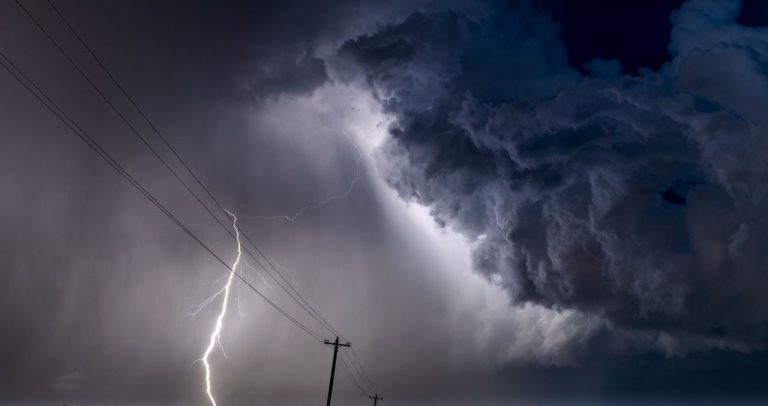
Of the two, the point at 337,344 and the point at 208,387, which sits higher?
the point at 337,344

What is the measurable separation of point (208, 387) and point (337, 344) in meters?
11.3

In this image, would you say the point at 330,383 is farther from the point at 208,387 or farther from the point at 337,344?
the point at 208,387

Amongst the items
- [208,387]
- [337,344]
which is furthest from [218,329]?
[337,344]

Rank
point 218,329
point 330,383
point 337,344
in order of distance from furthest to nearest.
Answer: point 337,344 < point 218,329 < point 330,383

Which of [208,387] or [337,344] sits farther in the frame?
[337,344]

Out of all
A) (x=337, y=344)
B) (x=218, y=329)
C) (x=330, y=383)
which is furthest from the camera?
(x=337, y=344)

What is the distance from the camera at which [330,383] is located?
98.0 ft

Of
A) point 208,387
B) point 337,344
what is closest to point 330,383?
point 337,344

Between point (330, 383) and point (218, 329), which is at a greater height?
point (218, 329)

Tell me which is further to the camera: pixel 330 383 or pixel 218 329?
pixel 218 329

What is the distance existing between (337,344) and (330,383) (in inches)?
243

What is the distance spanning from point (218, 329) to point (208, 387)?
4612 mm

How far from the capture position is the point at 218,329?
33.0 m

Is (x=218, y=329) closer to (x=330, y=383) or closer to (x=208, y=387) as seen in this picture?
(x=208, y=387)
